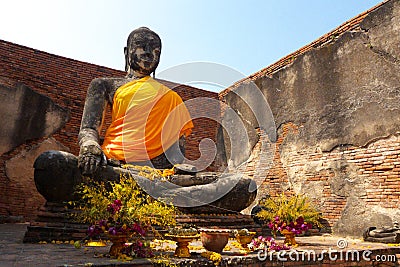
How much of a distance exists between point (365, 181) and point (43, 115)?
6.07 m

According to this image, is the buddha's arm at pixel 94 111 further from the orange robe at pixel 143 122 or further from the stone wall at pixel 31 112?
the stone wall at pixel 31 112

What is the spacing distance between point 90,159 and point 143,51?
2191 mm

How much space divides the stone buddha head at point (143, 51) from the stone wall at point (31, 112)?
2601 mm

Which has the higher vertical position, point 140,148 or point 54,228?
point 140,148

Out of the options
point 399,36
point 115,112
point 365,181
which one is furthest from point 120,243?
point 399,36

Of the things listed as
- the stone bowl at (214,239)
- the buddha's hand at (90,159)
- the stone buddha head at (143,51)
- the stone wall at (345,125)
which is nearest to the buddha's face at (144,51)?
the stone buddha head at (143,51)

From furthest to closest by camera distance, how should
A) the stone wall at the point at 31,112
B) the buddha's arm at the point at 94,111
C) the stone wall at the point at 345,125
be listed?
the stone wall at the point at 31,112
the stone wall at the point at 345,125
the buddha's arm at the point at 94,111

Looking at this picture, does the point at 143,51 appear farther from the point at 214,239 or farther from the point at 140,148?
the point at 214,239

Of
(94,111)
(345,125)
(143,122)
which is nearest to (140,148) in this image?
(143,122)

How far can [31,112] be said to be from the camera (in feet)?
23.5

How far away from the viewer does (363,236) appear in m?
5.36

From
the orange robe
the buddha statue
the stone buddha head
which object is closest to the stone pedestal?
the buddha statue

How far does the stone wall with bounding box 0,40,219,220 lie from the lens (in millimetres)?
6758

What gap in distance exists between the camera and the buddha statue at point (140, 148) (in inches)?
163
